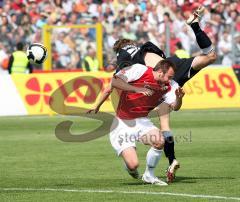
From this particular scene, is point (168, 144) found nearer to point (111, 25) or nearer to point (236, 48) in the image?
point (236, 48)

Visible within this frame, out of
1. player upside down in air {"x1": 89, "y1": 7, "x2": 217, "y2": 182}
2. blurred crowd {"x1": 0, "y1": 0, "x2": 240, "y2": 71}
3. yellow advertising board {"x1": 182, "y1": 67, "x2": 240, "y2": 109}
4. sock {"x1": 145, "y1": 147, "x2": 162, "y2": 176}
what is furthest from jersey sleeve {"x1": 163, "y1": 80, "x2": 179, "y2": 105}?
blurred crowd {"x1": 0, "y1": 0, "x2": 240, "y2": 71}

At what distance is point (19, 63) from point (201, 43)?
15426 millimetres

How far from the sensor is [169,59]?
41.8 ft

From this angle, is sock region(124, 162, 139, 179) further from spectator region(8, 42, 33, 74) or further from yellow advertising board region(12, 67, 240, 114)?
spectator region(8, 42, 33, 74)

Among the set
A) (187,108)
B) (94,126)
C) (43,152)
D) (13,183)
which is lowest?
(187,108)

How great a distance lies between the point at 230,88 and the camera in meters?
27.3

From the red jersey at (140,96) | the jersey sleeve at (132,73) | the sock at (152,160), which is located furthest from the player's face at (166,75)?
the sock at (152,160)

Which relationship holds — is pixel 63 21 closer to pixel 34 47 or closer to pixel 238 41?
pixel 238 41

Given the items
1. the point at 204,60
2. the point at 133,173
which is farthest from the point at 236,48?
the point at 133,173

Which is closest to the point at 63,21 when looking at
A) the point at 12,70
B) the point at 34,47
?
the point at 12,70

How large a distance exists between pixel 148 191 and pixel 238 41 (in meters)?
18.2

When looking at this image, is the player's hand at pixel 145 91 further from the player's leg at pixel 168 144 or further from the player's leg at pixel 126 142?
the player's leg at pixel 168 144

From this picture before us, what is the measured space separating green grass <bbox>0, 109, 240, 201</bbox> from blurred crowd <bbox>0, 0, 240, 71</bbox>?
17.4 ft

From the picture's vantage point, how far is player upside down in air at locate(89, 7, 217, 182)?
39.9 ft
